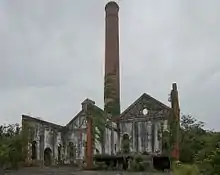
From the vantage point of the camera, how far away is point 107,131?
1460 inches

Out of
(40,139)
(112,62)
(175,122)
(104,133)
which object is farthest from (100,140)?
(112,62)

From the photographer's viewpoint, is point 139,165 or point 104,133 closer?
point 139,165

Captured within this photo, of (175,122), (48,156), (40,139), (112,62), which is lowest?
(48,156)

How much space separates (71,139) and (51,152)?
86.4 inches

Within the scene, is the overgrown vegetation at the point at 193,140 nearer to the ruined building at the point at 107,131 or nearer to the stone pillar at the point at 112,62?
the ruined building at the point at 107,131

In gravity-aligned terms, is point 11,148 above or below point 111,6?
below

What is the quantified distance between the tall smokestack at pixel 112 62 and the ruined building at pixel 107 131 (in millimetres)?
101

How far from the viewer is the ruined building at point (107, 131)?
35.4m

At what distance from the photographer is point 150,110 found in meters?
36.2

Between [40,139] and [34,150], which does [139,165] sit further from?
[34,150]

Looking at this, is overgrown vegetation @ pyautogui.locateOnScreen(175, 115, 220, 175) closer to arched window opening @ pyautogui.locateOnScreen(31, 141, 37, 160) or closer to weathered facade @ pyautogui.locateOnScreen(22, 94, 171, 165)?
weathered facade @ pyautogui.locateOnScreen(22, 94, 171, 165)

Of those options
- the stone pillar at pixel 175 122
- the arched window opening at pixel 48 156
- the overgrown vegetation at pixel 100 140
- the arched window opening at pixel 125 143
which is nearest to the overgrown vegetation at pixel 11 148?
the overgrown vegetation at pixel 100 140

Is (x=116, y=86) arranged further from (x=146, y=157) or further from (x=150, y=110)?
(x=146, y=157)

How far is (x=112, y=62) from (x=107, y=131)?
937 centimetres
